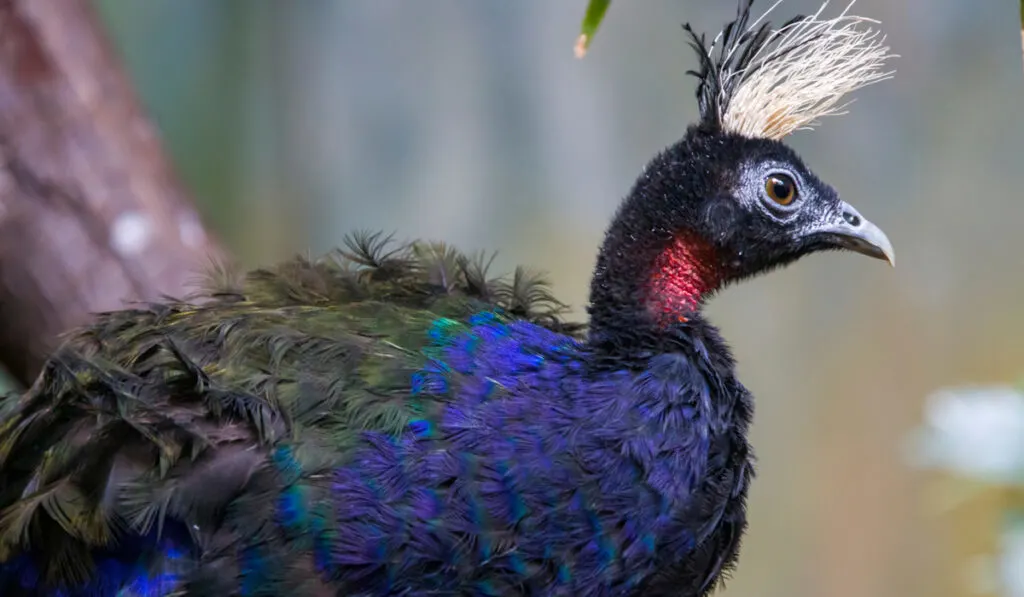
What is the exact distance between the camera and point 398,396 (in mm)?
1771

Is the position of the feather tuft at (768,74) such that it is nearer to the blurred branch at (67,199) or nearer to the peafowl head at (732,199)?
the peafowl head at (732,199)

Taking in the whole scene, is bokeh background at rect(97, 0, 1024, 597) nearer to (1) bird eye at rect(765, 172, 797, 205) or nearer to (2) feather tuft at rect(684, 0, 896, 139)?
(2) feather tuft at rect(684, 0, 896, 139)

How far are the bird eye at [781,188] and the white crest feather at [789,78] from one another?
0.32 ft

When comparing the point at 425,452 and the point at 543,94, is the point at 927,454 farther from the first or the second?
the point at 543,94

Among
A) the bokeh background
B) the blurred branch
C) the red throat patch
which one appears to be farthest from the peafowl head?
the bokeh background

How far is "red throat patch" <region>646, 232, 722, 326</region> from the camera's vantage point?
1948 millimetres

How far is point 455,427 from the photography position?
1.73 meters

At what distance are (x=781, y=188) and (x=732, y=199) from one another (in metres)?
0.12

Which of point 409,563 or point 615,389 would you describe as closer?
point 409,563

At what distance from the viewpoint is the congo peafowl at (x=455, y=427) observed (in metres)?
1.66

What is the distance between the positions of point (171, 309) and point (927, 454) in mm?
1837

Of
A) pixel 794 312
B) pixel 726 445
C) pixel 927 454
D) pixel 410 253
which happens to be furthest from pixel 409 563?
pixel 794 312

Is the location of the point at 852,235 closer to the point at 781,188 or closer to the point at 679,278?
the point at 781,188

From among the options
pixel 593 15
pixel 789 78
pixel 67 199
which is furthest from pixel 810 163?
Answer: pixel 593 15
